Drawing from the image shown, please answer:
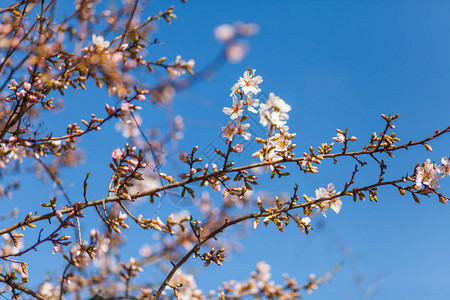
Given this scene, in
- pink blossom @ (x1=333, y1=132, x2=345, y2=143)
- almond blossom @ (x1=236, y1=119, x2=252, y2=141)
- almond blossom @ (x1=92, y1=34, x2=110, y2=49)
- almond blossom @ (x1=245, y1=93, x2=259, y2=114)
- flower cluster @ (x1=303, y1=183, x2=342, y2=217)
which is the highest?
almond blossom @ (x1=92, y1=34, x2=110, y2=49)

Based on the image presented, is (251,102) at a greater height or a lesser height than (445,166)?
greater

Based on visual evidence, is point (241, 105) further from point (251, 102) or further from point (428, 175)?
point (428, 175)

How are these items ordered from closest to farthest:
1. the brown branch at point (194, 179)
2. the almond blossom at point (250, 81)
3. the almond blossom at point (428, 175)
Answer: the brown branch at point (194, 179) < the almond blossom at point (428, 175) < the almond blossom at point (250, 81)

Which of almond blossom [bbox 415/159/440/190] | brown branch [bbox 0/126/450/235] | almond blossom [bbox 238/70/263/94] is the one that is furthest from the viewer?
almond blossom [bbox 238/70/263/94]

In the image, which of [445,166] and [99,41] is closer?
[445,166]

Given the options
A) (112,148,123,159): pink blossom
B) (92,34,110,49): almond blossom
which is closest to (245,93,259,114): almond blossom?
(112,148,123,159): pink blossom

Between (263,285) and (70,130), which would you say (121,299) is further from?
(263,285)

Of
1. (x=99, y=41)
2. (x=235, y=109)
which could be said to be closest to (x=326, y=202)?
(x=235, y=109)

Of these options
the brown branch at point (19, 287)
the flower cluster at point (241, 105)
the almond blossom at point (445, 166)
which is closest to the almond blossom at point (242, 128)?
the flower cluster at point (241, 105)

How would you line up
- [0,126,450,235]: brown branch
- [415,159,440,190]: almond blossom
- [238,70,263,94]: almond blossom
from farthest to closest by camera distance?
[238,70,263,94]: almond blossom < [415,159,440,190]: almond blossom < [0,126,450,235]: brown branch

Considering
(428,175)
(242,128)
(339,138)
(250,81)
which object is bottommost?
(428,175)

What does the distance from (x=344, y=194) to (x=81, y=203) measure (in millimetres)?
1745

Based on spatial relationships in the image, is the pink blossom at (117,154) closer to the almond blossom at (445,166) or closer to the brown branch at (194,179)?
the brown branch at (194,179)

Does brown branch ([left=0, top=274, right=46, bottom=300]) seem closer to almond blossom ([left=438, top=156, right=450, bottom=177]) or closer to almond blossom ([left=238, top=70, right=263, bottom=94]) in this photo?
almond blossom ([left=238, top=70, right=263, bottom=94])
